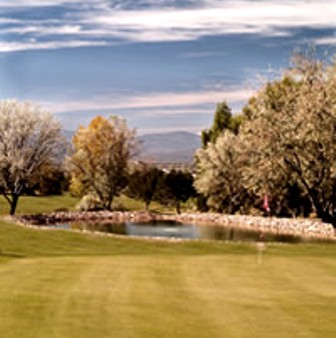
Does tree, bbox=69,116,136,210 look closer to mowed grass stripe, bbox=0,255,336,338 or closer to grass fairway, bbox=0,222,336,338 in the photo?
grass fairway, bbox=0,222,336,338

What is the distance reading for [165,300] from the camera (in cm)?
1467

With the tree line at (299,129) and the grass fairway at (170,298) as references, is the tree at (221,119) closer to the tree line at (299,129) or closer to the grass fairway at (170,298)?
the tree line at (299,129)

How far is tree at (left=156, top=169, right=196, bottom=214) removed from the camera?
7338 centimetres

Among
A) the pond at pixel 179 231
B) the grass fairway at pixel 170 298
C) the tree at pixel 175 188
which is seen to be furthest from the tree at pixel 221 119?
the grass fairway at pixel 170 298

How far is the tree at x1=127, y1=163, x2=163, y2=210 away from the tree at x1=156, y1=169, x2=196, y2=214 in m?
0.83

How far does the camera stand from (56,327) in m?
12.1

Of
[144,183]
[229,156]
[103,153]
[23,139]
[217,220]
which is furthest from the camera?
[144,183]

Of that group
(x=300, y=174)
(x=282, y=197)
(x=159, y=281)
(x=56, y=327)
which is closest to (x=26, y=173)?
(x=282, y=197)

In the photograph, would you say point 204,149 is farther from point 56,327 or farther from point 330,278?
point 56,327

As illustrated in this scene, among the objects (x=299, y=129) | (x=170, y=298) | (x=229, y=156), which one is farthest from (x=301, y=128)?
(x=170, y=298)

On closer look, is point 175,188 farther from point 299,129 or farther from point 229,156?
point 299,129

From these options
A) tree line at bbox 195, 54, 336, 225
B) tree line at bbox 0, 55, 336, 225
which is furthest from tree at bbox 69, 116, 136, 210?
tree line at bbox 195, 54, 336, 225

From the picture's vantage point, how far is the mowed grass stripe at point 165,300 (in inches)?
480

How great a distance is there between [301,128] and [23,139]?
30753mm
